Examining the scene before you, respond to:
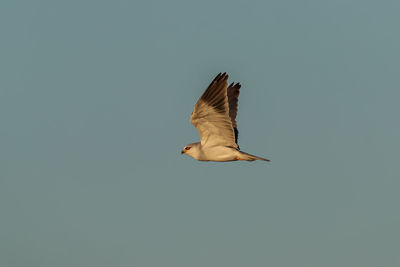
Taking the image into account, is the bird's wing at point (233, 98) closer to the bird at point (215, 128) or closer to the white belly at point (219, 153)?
the bird at point (215, 128)

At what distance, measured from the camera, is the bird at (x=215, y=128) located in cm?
2914

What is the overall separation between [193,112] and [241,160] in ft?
8.93

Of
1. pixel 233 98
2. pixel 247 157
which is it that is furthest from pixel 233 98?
pixel 247 157

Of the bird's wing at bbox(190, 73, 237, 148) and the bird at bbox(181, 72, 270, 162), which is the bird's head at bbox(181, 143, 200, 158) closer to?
the bird at bbox(181, 72, 270, 162)

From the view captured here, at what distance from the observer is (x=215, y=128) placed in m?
30.5

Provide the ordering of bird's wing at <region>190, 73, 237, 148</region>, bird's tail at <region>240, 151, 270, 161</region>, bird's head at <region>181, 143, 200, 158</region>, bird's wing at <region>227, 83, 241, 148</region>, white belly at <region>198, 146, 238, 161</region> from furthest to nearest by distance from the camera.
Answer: bird's wing at <region>227, 83, 241, 148</region> → bird's head at <region>181, 143, 200, 158</region> → white belly at <region>198, 146, 238, 161</region> → bird's tail at <region>240, 151, 270, 161</region> → bird's wing at <region>190, 73, 237, 148</region>

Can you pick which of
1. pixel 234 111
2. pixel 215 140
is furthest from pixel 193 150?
pixel 234 111

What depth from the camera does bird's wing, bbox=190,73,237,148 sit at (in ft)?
95.3

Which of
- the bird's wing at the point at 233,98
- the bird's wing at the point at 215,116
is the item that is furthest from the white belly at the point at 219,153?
the bird's wing at the point at 233,98

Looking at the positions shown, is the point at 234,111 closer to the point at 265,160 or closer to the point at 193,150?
the point at 193,150

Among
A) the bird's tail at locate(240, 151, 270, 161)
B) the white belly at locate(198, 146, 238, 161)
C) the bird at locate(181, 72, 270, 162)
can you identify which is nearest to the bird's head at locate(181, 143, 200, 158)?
the bird at locate(181, 72, 270, 162)

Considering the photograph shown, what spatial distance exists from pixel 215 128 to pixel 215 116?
27.2 inches

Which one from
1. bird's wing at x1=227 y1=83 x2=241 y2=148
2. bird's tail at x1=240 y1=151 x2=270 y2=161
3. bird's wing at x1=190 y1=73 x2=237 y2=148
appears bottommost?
bird's tail at x1=240 y1=151 x2=270 y2=161

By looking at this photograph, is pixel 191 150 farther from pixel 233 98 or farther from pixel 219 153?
pixel 233 98
